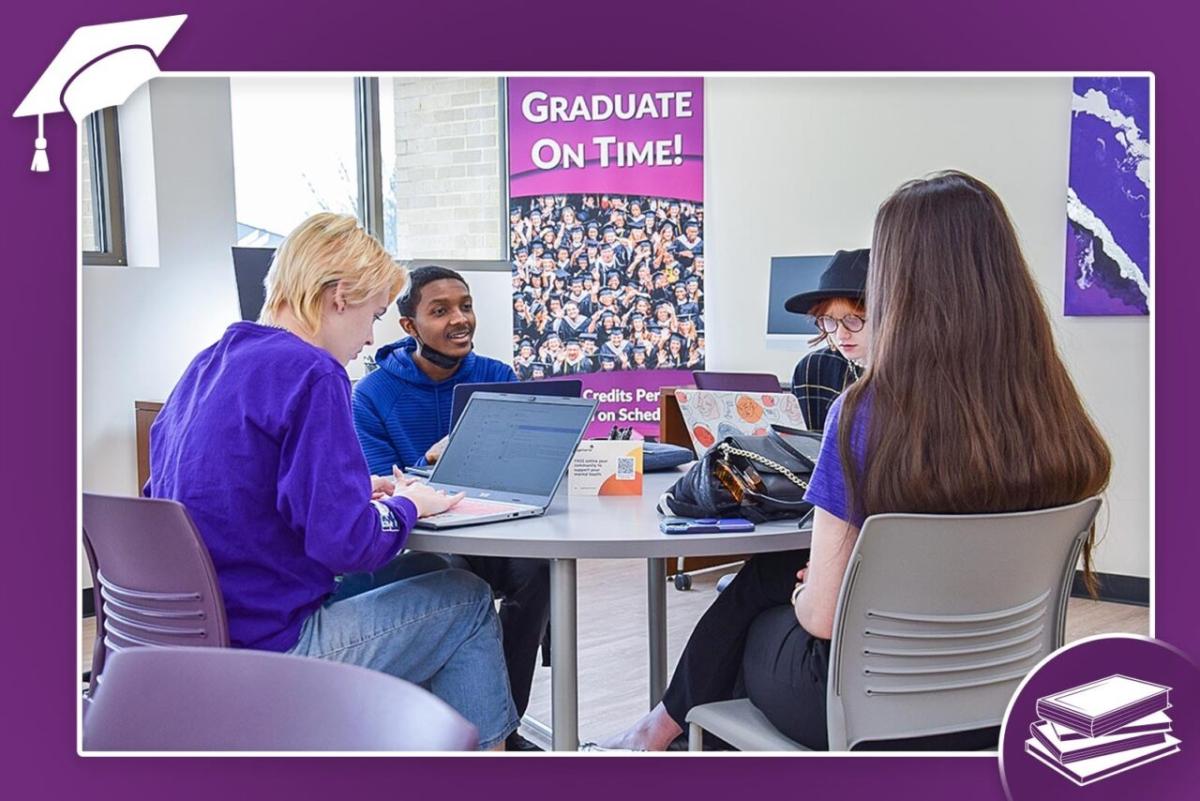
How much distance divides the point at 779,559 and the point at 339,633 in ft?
2.46

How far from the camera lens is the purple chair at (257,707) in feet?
3.42

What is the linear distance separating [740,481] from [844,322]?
113 centimetres

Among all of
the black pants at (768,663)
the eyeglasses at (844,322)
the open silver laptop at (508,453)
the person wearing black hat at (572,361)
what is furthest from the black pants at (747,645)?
the person wearing black hat at (572,361)

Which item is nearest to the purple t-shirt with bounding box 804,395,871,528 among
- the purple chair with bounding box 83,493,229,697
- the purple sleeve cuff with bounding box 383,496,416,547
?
the purple sleeve cuff with bounding box 383,496,416,547

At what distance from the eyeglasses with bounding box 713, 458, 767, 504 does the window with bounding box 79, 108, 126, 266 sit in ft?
10.0

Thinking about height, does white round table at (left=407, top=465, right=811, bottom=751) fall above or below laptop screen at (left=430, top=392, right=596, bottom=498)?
below

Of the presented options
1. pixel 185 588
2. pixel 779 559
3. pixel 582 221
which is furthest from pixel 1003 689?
pixel 582 221

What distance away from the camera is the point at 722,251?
562 cm

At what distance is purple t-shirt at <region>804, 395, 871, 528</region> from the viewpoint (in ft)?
5.54

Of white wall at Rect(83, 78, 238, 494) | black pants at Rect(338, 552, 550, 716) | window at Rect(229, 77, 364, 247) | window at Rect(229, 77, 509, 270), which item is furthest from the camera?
window at Rect(229, 77, 509, 270)

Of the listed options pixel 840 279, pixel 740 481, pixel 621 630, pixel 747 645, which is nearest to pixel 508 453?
pixel 740 481
